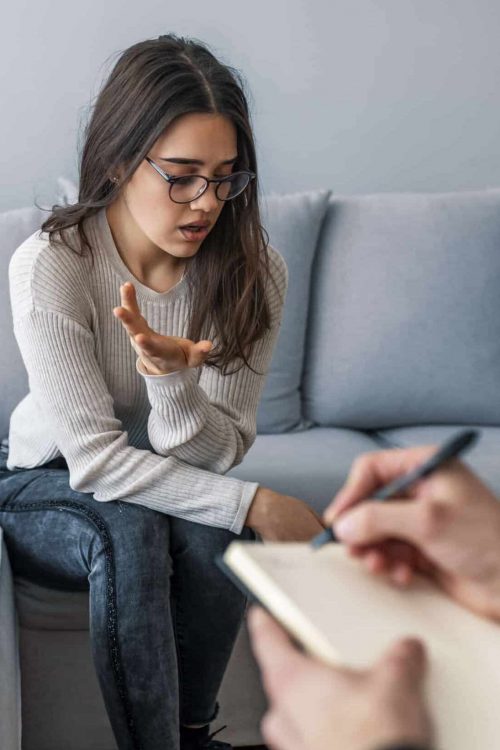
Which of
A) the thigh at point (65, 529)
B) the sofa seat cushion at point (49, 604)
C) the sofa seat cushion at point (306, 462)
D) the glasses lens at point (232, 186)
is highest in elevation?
the glasses lens at point (232, 186)

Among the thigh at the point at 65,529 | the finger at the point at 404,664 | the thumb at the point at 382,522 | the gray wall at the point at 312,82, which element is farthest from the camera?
the gray wall at the point at 312,82

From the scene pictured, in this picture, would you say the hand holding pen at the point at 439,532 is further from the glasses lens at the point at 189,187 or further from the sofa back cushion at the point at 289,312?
the sofa back cushion at the point at 289,312

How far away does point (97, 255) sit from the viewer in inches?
61.1

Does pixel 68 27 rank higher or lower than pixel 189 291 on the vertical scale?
higher

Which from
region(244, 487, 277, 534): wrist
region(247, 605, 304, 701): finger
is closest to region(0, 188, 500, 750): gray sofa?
region(244, 487, 277, 534): wrist

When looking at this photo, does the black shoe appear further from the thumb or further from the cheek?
the thumb

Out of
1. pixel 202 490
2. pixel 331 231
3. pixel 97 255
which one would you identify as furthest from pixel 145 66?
pixel 331 231

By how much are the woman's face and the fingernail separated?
94cm

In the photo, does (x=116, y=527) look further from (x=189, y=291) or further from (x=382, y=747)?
(x=382, y=747)

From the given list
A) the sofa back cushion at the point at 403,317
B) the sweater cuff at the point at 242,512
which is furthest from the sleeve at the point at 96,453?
the sofa back cushion at the point at 403,317

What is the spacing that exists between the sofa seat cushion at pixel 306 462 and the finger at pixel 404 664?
127 cm

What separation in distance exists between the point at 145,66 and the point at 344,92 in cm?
108

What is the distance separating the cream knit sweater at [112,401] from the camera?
142 centimetres

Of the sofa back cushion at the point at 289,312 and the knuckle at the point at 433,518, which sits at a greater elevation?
the knuckle at the point at 433,518
